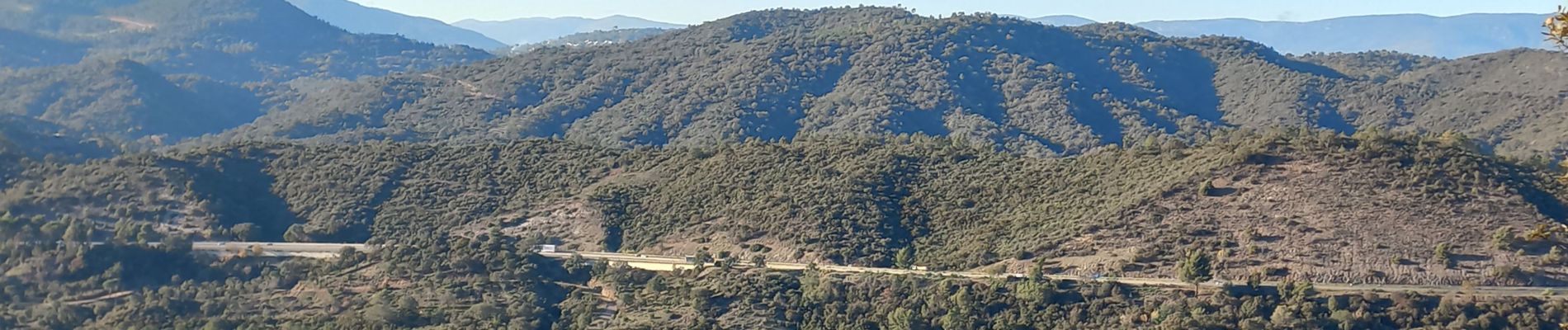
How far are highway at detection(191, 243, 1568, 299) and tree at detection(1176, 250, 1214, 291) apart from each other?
164 millimetres

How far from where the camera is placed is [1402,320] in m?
39.0

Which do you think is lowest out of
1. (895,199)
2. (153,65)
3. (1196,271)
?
(1196,271)

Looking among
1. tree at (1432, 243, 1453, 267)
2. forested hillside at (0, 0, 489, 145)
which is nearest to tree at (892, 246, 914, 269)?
tree at (1432, 243, 1453, 267)

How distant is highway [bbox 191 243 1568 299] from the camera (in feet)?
133

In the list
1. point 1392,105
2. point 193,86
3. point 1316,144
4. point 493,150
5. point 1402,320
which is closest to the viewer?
point 1402,320

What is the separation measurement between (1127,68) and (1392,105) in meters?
21.3

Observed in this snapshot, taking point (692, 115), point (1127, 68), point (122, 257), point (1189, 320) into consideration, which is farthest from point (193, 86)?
point (1189, 320)

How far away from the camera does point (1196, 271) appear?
42031mm

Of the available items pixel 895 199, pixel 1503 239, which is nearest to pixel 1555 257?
pixel 1503 239

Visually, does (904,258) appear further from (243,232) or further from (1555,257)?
(243,232)

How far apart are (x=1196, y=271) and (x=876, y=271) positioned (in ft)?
32.9

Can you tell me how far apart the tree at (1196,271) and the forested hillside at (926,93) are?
51512mm

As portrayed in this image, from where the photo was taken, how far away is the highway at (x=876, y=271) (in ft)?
133

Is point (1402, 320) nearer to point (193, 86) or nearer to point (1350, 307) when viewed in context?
point (1350, 307)
